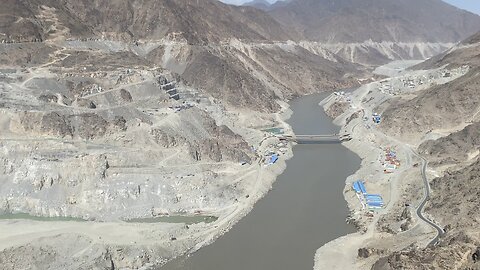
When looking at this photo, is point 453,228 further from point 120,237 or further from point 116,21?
point 116,21

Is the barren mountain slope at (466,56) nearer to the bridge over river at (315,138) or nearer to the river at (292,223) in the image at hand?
the bridge over river at (315,138)

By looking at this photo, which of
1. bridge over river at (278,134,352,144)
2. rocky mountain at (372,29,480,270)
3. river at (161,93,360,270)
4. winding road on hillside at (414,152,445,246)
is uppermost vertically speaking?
rocky mountain at (372,29,480,270)

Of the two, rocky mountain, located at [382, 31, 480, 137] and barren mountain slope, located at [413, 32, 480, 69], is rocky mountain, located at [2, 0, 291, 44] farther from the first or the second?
rocky mountain, located at [382, 31, 480, 137]

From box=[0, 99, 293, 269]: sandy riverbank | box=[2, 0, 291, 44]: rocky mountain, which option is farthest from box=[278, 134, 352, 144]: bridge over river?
box=[2, 0, 291, 44]: rocky mountain

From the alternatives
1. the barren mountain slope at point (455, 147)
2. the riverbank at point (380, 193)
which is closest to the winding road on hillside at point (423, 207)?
the riverbank at point (380, 193)

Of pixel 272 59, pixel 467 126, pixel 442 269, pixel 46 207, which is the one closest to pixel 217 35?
pixel 272 59

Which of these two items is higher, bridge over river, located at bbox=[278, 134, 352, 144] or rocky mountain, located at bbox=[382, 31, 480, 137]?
rocky mountain, located at bbox=[382, 31, 480, 137]

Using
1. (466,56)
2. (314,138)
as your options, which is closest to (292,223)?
(314,138)
